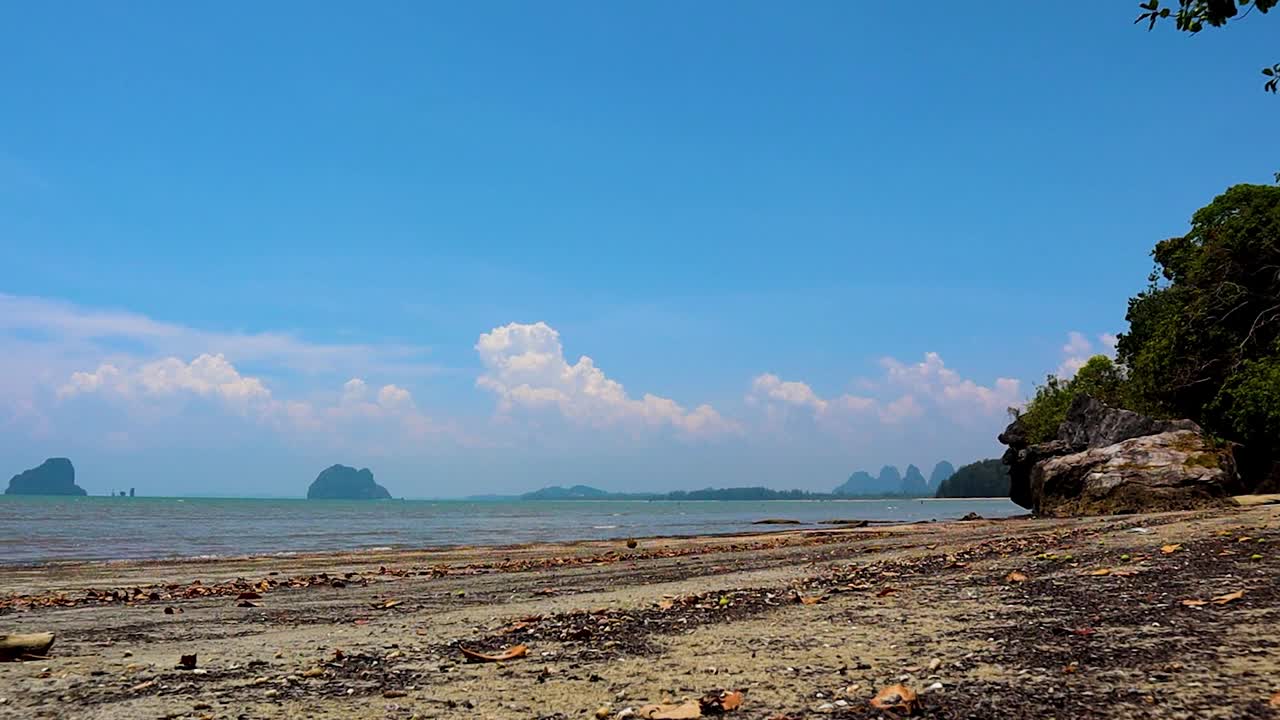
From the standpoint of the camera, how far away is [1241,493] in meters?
32.7

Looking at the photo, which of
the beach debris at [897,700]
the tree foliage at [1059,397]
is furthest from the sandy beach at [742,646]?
the tree foliage at [1059,397]

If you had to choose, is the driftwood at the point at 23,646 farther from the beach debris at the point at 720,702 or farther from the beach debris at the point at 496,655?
the beach debris at the point at 720,702

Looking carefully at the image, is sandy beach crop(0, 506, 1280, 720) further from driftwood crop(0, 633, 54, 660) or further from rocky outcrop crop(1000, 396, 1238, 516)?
rocky outcrop crop(1000, 396, 1238, 516)

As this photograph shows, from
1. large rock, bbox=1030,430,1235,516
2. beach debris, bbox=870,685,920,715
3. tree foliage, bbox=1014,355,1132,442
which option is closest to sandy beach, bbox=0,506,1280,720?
beach debris, bbox=870,685,920,715

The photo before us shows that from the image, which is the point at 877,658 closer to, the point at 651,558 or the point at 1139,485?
the point at 651,558

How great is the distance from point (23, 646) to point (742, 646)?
21.9 feet

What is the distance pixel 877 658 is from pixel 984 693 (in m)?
1.20

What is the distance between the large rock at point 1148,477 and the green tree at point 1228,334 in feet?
13.2

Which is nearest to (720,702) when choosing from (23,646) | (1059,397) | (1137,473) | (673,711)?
(673,711)

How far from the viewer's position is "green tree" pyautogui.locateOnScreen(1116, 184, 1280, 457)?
35.4 metres

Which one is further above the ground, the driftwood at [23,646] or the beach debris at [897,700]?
the beach debris at [897,700]

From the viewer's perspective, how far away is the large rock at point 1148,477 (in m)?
29.7

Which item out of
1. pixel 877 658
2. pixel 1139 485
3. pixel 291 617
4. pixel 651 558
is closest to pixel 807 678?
pixel 877 658

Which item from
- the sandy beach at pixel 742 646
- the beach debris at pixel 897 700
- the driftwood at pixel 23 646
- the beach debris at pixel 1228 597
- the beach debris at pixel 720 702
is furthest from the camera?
the driftwood at pixel 23 646
